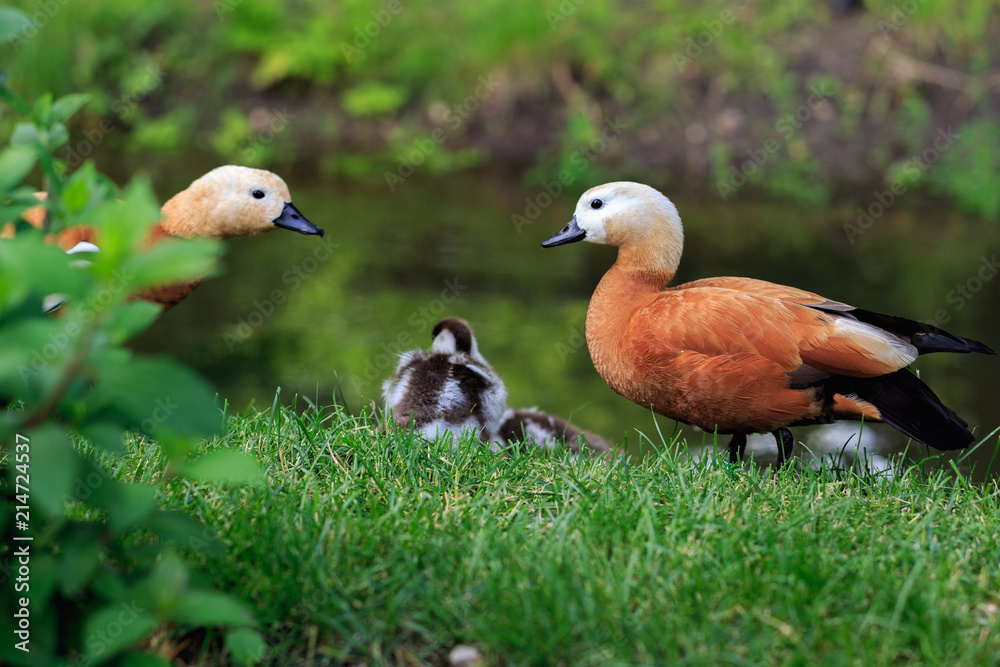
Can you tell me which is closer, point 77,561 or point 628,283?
point 77,561

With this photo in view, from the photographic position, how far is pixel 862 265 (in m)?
8.34

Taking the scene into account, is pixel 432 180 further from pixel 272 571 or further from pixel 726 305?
pixel 272 571

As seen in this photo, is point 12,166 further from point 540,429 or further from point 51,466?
point 540,429

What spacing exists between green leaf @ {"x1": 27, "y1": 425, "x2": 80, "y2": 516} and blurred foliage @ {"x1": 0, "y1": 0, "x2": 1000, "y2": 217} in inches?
334

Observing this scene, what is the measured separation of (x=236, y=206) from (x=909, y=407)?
2973mm

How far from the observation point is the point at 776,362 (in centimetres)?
379

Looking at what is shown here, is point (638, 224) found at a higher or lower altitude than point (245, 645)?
higher

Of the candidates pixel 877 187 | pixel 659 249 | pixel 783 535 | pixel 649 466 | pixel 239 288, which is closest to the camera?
pixel 783 535

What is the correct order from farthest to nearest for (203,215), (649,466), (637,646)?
(203,215) → (649,466) → (637,646)

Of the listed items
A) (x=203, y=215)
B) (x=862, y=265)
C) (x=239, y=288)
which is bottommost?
(x=239, y=288)

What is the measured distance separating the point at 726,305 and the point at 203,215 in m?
2.38

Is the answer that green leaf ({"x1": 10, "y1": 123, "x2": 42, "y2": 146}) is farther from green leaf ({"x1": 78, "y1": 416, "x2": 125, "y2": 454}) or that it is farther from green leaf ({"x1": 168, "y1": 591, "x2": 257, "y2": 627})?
green leaf ({"x1": 168, "y1": 591, "x2": 257, "y2": 627})

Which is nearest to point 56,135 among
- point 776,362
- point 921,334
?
point 776,362

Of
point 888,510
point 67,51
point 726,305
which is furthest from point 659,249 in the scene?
point 67,51
